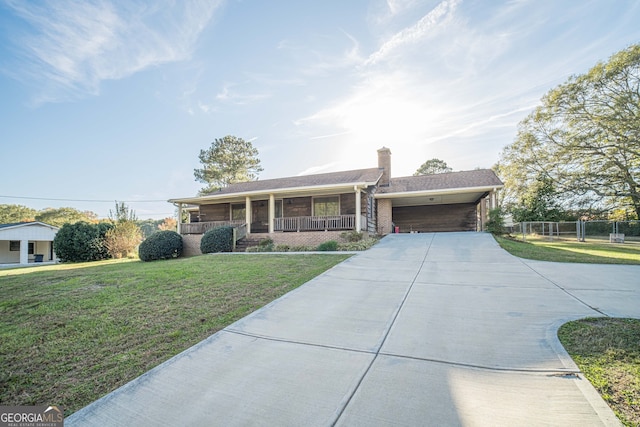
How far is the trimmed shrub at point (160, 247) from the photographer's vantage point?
13.7 metres

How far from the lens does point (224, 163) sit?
34500 mm

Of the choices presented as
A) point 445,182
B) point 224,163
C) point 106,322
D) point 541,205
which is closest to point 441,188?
point 445,182

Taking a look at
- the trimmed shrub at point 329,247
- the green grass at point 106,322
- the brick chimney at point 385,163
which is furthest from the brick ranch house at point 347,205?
the green grass at point 106,322

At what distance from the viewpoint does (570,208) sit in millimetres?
22953

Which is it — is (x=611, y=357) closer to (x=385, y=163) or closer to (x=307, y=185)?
(x=307, y=185)

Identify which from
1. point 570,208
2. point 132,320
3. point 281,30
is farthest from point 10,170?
point 570,208

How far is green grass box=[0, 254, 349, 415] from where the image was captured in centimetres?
280

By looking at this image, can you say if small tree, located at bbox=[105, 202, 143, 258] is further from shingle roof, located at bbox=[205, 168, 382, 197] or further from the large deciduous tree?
the large deciduous tree

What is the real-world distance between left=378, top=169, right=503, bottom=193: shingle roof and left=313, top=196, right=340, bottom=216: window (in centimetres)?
302

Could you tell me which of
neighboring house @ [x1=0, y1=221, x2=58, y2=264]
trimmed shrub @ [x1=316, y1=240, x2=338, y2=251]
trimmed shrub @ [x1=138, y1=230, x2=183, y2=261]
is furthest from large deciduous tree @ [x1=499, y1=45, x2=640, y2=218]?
neighboring house @ [x1=0, y1=221, x2=58, y2=264]

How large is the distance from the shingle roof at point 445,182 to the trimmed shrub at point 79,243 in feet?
55.2

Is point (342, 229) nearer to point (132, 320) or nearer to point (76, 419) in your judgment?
point (132, 320)

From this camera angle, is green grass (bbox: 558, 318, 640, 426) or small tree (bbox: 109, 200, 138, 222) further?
small tree (bbox: 109, 200, 138, 222)

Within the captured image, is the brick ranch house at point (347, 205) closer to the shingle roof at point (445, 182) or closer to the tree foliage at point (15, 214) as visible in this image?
the shingle roof at point (445, 182)
